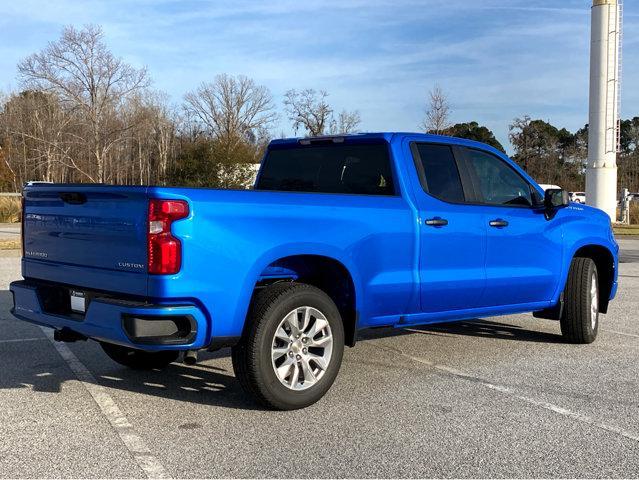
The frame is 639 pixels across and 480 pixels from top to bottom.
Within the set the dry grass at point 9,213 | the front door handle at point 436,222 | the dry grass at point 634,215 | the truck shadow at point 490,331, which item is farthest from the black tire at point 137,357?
the dry grass at point 634,215

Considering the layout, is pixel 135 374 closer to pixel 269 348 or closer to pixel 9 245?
pixel 269 348

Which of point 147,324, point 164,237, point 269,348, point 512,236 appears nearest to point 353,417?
point 269,348

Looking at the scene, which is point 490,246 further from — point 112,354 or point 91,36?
point 91,36

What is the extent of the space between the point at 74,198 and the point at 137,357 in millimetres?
1756

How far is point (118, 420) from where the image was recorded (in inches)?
187

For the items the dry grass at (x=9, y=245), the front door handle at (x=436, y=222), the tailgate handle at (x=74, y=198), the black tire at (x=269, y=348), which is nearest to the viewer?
the black tire at (x=269, y=348)

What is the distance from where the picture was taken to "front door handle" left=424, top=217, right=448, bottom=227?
579cm

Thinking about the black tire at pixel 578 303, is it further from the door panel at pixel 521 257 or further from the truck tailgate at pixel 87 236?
the truck tailgate at pixel 87 236

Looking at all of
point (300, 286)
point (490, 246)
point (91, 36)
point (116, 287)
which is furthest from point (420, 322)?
point (91, 36)

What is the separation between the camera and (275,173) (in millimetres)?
6793

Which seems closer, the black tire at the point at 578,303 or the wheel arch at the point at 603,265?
the black tire at the point at 578,303

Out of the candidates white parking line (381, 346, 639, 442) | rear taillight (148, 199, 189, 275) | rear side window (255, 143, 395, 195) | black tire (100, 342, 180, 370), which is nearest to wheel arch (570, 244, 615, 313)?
white parking line (381, 346, 639, 442)

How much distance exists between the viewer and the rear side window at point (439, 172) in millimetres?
6055

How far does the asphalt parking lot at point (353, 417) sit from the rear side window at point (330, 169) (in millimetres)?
1568
